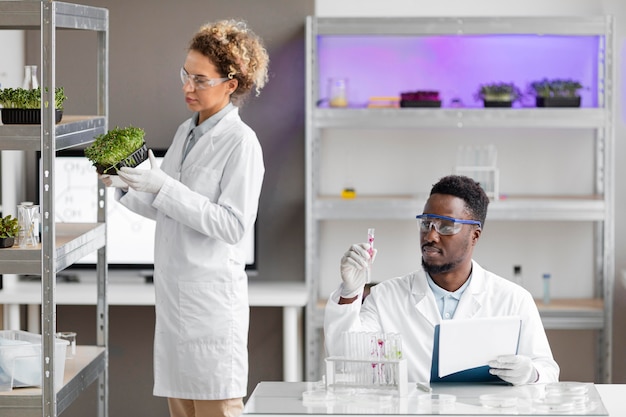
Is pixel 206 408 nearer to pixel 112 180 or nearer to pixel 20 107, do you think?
pixel 112 180

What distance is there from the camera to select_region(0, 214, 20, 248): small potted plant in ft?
8.55

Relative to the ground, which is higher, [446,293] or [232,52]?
[232,52]

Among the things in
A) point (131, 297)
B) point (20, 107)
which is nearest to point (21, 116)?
point (20, 107)

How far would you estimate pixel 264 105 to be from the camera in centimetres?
445

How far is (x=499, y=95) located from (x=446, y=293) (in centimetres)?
173

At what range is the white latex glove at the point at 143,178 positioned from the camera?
2.78m

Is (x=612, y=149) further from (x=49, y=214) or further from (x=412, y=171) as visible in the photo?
(x=49, y=214)

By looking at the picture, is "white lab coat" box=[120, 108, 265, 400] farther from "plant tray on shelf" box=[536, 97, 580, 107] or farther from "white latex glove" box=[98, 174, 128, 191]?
"plant tray on shelf" box=[536, 97, 580, 107]

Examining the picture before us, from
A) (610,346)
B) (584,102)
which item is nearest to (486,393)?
(610,346)

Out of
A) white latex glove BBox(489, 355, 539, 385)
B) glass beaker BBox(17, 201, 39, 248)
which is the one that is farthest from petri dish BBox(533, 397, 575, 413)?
glass beaker BBox(17, 201, 39, 248)

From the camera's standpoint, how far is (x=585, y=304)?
4.29 meters

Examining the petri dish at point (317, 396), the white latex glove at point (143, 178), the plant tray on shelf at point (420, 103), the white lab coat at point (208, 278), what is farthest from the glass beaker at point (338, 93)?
the petri dish at point (317, 396)

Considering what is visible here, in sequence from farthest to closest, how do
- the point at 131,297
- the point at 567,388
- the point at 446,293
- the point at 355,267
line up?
the point at 131,297 < the point at 446,293 < the point at 355,267 < the point at 567,388

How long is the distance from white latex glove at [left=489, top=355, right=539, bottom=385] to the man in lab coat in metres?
0.22
